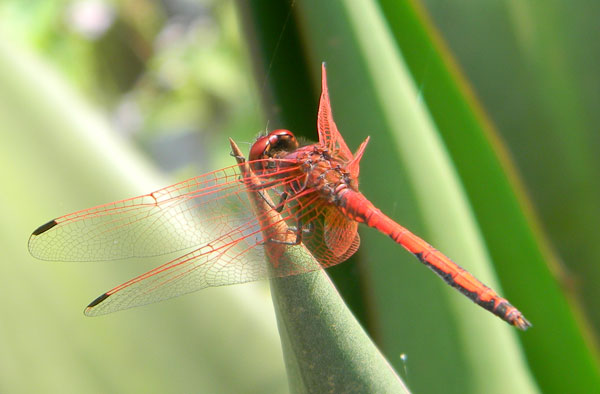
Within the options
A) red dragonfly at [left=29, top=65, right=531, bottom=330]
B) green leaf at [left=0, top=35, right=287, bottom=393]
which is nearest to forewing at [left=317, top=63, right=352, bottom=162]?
red dragonfly at [left=29, top=65, right=531, bottom=330]

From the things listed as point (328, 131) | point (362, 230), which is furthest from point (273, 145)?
point (362, 230)

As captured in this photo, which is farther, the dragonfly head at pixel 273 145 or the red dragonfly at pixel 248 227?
the dragonfly head at pixel 273 145

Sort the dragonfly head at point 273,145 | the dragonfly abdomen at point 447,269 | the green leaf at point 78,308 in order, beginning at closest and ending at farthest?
the green leaf at point 78,308 < the dragonfly abdomen at point 447,269 < the dragonfly head at point 273,145

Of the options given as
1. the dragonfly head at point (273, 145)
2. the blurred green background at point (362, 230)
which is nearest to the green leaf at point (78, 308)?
the blurred green background at point (362, 230)

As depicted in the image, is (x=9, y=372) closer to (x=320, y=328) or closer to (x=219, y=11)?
(x=320, y=328)

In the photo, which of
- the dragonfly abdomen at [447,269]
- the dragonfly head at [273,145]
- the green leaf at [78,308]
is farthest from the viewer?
the dragonfly head at [273,145]

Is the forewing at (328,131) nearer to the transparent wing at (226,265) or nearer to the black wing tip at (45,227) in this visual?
the transparent wing at (226,265)

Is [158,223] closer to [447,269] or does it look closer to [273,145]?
[273,145]
